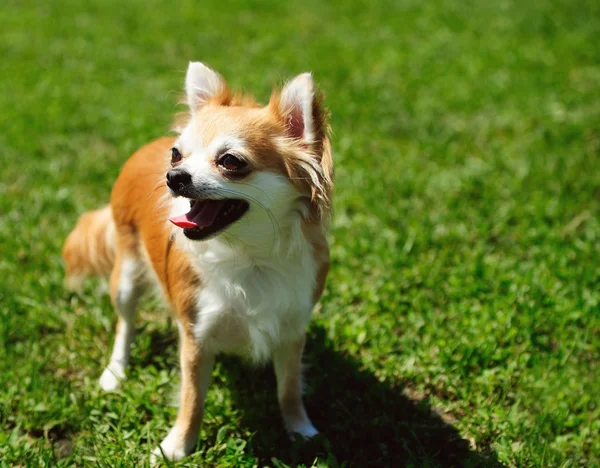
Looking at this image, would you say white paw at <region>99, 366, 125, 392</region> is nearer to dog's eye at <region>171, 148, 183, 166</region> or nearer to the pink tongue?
the pink tongue

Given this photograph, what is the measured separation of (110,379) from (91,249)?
789 millimetres

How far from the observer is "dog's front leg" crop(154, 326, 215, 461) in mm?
2857

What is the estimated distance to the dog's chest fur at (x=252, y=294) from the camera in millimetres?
2658

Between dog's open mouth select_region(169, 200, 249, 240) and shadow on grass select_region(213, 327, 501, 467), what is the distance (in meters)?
1.13

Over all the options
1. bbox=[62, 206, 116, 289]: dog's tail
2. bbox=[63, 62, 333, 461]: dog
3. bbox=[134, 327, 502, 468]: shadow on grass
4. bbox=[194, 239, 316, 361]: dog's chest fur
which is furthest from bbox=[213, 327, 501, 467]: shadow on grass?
bbox=[62, 206, 116, 289]: dog's tail

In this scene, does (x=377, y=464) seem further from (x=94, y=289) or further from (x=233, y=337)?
(x=94, y=289)

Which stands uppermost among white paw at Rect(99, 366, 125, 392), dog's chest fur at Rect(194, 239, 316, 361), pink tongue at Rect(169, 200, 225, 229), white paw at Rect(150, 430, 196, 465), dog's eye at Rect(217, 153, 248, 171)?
dog's eye at Rect(217, 153, 248, 171)

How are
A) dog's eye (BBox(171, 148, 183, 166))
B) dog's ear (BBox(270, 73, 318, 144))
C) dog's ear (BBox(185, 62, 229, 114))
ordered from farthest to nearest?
dog's ear (BBox(185, 62, 229, 114)) < dog's eye (BBox(171, 148, 183, 166)) < dog's ear (BBox(270, 73, 318, 144))

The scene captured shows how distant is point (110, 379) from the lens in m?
3.33

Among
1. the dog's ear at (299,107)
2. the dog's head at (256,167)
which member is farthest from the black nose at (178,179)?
the dog's ear at (299,107)

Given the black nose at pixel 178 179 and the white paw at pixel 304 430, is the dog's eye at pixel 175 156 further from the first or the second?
the white paw at pixel 304 430

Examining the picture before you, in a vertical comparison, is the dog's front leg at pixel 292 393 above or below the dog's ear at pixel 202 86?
below

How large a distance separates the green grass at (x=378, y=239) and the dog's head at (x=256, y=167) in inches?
44.0

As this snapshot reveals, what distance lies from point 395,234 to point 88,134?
2.94 m
